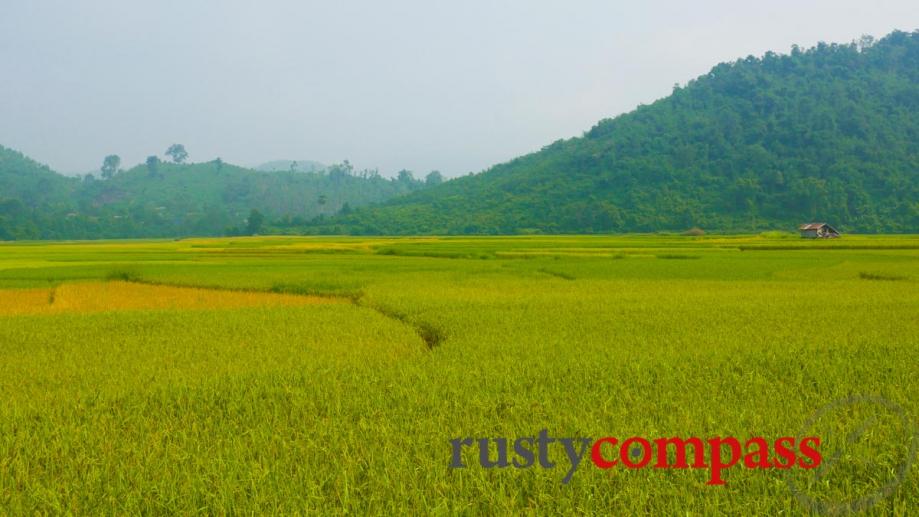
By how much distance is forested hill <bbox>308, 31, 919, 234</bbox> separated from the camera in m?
80.2

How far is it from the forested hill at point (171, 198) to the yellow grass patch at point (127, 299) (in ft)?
297

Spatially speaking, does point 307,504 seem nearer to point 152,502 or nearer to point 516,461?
point 152,502

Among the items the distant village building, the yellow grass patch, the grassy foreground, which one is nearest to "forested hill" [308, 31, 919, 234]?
the distant village building

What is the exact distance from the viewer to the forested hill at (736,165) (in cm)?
8019

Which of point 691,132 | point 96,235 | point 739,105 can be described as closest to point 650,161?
point 691,132

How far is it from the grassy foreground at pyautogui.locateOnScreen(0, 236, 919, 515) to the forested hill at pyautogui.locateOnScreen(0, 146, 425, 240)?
3968 inches

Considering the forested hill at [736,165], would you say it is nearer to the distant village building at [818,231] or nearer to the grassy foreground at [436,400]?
the distant village building at [818,231]

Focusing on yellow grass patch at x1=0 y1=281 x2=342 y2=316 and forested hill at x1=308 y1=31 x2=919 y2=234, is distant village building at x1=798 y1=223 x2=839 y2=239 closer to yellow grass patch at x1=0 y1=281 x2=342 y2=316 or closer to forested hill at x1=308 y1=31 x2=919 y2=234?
forested hill at x1=308 y1=31 x2=919 y2=234

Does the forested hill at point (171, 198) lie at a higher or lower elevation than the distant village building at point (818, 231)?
higher

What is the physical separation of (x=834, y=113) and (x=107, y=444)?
122 metres

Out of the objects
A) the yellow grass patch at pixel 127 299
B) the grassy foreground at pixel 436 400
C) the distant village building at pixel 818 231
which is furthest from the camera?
the distant village building at pixel 818 231

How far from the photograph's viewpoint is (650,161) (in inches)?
3851

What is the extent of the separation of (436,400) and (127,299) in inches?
543

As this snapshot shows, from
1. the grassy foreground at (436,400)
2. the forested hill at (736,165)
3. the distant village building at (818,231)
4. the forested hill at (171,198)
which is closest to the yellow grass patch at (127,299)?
the grassy foreground at (436,400)
